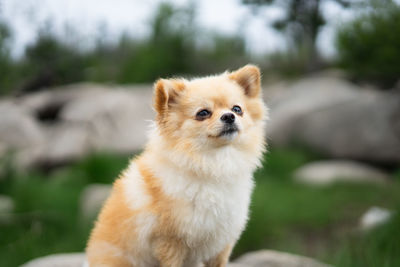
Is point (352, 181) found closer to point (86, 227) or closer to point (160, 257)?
point (86, 227)

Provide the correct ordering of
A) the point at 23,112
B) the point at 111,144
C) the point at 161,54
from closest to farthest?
the point at 111,144 < the point at 23,112 < the point at 161,54

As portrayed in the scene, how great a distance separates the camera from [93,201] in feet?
18.4

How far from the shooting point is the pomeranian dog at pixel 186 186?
8.54 ft

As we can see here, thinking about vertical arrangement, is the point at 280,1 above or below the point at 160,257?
above

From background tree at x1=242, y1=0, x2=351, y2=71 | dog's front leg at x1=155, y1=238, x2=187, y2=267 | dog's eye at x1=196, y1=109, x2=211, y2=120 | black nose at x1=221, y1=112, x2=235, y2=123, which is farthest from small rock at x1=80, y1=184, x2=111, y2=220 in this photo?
background tree at x1=242, y1=0, x2=351, y2=71

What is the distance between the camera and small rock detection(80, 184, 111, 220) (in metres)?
5.50

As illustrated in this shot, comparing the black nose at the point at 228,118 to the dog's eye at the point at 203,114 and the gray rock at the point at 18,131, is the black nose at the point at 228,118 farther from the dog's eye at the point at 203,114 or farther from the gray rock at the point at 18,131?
the gray rock at the point at 18,131

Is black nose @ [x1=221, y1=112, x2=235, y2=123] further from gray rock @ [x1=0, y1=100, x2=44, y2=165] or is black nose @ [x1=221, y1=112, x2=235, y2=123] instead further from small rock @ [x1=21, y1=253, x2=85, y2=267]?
gray rock @ [x1=0, y1=100, x2=44, y2=165]

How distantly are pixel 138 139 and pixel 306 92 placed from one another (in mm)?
4086

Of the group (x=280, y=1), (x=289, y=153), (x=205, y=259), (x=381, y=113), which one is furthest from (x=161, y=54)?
(x=205, y=259)

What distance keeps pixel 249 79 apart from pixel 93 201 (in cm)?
347

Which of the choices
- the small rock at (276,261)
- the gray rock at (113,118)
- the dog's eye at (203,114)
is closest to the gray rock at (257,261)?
the small rock at (276,261)

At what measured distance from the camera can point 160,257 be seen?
263 cm

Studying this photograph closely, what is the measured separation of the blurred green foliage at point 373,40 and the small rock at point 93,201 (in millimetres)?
4592
